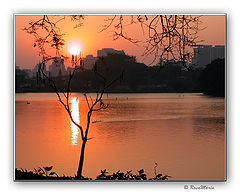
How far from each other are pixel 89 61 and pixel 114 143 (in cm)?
192

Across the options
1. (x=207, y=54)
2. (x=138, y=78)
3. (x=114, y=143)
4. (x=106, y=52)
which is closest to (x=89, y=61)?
(x=106, y=52)

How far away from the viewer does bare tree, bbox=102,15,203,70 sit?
4066 mm

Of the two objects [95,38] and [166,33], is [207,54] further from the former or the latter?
[95,38]

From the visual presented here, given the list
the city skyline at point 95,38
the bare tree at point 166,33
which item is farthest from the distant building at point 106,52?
the bare tree at point 166,33

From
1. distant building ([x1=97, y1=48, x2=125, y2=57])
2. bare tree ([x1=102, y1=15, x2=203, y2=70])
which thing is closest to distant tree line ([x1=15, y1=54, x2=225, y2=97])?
distant building ([x1=97, y1=48, x2=125, y2=57])

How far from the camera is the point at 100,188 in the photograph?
4.15 m

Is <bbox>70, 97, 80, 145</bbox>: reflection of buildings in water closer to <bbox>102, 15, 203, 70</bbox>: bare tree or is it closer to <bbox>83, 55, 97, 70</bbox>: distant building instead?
<bbox>83, 55, 97, 70</bbox>: distant building

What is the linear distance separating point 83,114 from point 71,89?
977 mm

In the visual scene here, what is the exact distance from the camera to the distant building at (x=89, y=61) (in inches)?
183

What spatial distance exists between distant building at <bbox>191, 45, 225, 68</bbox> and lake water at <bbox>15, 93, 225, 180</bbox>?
0.50 m

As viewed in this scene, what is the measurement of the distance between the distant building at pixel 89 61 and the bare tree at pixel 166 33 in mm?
462

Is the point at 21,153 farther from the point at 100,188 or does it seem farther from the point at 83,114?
the point at 83,114

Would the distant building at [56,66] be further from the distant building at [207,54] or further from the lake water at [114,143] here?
the distant building at [207,54]
